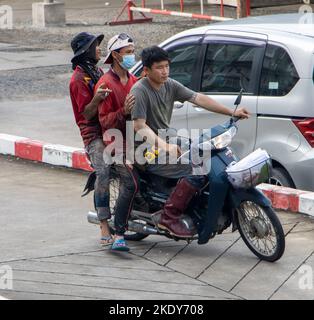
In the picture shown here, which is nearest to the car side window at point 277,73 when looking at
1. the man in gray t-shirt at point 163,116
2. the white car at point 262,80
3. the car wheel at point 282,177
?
the white car at point 262,80

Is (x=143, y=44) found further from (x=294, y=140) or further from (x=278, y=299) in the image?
(x=278, y=299)

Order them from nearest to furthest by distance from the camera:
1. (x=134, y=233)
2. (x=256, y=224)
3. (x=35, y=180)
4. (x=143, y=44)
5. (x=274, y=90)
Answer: (x=256, y=224)
(x=134, y=233)
(x=274, y=90)
(x=35, y=180)
(x=143, y=44)

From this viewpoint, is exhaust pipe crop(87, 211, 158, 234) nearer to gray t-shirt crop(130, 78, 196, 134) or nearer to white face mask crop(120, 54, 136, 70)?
gray t-shirt crop(130, 78, 196, 134)

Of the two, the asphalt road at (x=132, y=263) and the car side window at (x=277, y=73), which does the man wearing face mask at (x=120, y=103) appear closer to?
the asphalt road at (x=132, y=263)

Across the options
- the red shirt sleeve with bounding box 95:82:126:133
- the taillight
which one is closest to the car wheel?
the taillight

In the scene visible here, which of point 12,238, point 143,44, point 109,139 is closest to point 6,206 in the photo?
point 12,238

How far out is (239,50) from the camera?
31.1ft

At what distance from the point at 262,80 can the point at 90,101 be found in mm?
1820

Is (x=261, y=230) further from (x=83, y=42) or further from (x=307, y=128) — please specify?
(x=83, y=42)

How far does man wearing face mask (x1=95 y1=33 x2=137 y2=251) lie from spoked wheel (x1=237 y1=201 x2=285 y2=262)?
2.74ft

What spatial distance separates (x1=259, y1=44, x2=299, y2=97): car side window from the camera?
29.5 feet

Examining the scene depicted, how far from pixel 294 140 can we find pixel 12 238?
96.1 inches

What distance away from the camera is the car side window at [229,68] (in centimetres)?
936

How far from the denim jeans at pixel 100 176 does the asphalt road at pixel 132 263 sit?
31 centimetres
